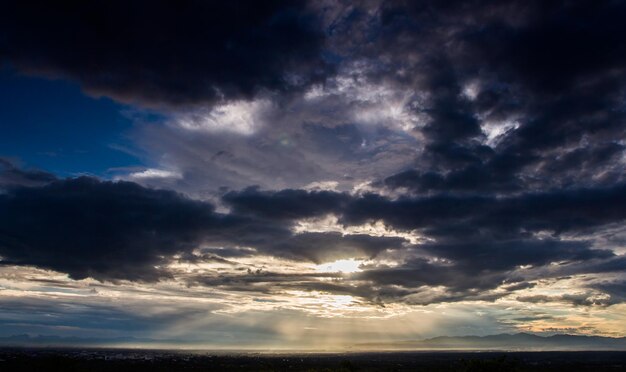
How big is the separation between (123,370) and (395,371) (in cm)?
6938

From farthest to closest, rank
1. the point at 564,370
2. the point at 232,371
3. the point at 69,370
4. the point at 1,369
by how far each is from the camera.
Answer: the point at 564,370 → the point at 232,371 → the point at 1,369 → the point at 69,370

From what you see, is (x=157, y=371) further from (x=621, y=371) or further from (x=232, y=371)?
(x=621, y=371)

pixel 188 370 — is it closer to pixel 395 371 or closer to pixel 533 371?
pixel 395 371

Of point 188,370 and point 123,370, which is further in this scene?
point 188,370

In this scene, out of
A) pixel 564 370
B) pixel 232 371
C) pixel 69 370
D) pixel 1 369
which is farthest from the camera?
pixel 564 370

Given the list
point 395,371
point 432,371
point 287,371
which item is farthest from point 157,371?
point 432,371

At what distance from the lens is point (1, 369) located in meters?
97.2

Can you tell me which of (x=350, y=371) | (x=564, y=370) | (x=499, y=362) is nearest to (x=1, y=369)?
(x=350, y=371)

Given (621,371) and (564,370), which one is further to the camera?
(564,370)

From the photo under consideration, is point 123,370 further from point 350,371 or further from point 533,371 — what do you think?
point 533,371

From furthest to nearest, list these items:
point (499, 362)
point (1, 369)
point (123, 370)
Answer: point (123, 370)
point (1, 369)
point (499, 362)

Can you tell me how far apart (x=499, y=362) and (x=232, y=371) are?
281 feet

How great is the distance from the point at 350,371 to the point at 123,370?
65.6 meters

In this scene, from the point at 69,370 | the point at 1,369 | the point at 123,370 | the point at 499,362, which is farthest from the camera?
the point at 123,370
